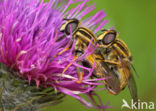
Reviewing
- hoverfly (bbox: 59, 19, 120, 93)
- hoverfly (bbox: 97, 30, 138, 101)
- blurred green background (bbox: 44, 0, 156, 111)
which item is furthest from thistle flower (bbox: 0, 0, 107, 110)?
blurred green background (bbox: 44, 0, 156, 111)

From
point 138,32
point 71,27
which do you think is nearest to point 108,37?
point 71,27

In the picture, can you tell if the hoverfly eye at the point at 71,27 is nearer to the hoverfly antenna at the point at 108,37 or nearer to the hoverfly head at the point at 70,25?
the hoverfly head at the point at 70,25

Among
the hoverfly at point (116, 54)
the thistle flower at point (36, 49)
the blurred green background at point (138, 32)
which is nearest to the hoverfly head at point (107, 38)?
the hoverfly at point (116, 54)

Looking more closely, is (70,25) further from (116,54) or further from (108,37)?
(116,54)

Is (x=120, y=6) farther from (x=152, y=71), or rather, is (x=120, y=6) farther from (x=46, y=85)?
(x=46, y=85)

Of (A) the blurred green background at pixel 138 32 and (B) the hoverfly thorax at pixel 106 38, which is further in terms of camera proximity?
(A) the blurred green background at pixel 138 32

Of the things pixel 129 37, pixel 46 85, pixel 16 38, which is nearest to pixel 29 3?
pixel 16 38
